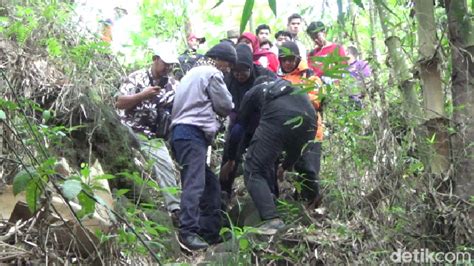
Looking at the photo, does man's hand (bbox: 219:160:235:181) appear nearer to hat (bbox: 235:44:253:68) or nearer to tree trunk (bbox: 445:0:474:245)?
hat (bbox: 235:44:253:68)

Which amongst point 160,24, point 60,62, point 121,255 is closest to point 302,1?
point 121,255

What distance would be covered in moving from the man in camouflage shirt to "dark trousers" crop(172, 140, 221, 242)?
281 mm

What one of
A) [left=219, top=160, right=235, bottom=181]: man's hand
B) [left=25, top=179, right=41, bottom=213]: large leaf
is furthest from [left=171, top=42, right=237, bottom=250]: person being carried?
[left=25, top=179, right=41, bottom=213]: large leaf

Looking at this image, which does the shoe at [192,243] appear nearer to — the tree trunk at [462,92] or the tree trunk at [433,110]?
the tree trunk at [433,110]

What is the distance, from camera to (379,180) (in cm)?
530

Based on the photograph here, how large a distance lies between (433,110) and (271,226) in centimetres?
179

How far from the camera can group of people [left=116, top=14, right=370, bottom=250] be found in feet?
21.4

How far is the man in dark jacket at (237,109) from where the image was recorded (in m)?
7.36

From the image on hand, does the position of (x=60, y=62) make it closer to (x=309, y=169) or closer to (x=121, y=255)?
(x=309, y=169)

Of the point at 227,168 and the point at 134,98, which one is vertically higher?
the point at 134,98

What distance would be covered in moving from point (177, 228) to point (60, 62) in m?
2.11

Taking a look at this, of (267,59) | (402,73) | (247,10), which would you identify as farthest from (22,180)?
(267,59)

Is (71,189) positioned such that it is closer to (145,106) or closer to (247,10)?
(247,10)

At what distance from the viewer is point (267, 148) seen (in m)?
6.54
